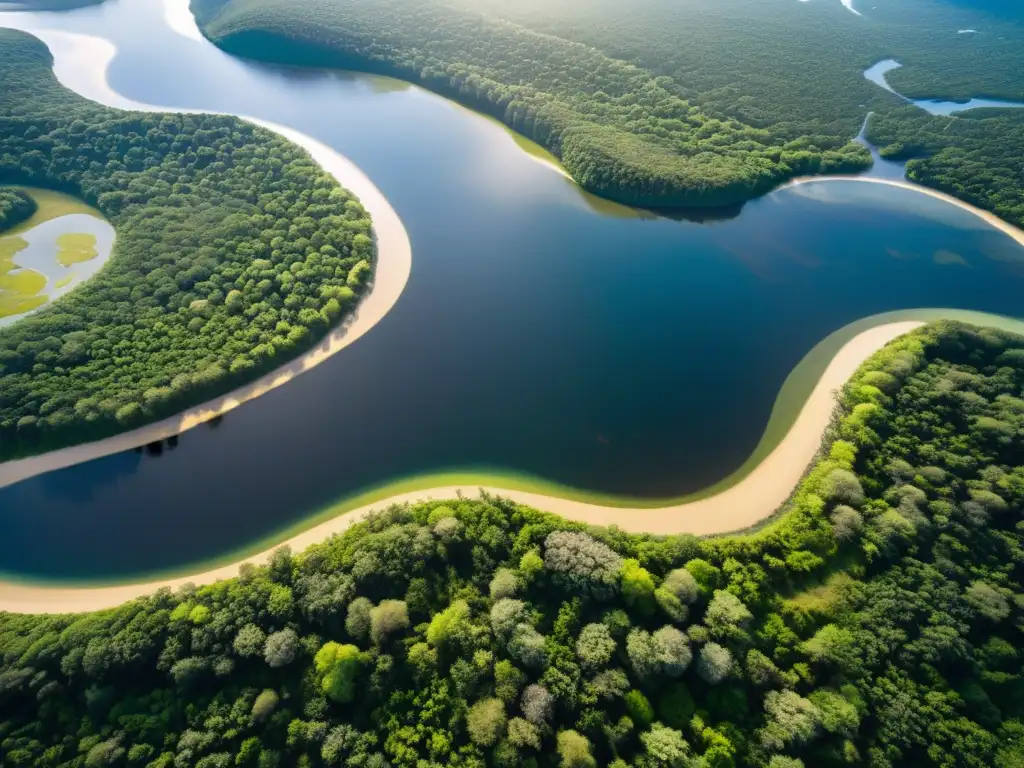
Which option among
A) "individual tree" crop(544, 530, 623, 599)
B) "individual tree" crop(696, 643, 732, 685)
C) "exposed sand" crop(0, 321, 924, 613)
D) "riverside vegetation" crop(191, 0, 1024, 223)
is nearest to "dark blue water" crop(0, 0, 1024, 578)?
"exposed sand" crop(0, 321, 924, 613)

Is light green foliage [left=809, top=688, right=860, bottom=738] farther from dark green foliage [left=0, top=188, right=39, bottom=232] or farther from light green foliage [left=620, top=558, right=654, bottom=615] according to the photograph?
dark green foliage [left=0, top=188, right=39, bottom=232]

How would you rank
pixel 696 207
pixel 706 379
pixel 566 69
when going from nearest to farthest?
pixel 706 379 < pixel 696 207 < pixel 566 69

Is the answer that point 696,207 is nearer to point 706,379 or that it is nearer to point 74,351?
point 706,379

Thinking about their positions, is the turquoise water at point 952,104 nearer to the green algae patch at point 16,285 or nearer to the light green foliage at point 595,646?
the light green foliage at point 595,646

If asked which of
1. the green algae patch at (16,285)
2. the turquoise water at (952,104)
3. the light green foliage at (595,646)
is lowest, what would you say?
the green algae patch at (16,285)

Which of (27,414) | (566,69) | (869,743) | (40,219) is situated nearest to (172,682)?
(27,414)

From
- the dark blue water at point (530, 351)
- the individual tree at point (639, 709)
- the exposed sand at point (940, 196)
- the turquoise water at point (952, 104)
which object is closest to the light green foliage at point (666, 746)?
the individual tree at point (639, 709)
